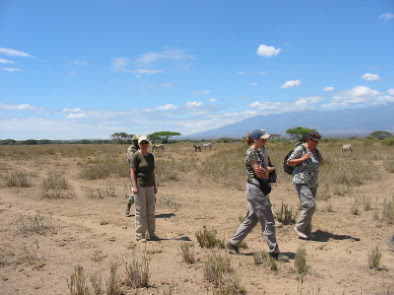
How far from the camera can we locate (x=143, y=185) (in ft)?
17.6

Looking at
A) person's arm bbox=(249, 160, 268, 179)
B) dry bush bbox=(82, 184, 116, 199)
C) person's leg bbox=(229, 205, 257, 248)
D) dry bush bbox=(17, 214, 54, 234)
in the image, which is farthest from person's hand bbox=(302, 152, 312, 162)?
dry bush bbox=(82, 184, 116, 199)

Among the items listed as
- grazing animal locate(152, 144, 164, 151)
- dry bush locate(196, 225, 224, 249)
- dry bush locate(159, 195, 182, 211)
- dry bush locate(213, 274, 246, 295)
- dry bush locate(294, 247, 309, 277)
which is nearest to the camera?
dry bush locate(213, 274, 246, 295)

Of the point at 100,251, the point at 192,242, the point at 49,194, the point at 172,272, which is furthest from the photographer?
the point at 49,194

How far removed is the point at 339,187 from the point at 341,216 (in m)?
3.17

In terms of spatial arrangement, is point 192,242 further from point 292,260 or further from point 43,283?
point 43,283

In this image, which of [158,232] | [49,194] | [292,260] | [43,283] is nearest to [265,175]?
[292,260]

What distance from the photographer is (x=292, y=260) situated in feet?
15.2

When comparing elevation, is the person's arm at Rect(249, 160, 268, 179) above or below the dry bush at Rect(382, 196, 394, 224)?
above

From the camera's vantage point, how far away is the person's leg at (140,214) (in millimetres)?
5379

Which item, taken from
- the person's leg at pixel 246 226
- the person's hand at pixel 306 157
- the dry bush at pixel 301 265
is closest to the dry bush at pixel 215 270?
the person's leg at pixel 246 226

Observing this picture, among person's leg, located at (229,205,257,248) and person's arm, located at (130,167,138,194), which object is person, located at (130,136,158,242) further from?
person's leg, located at (229,205,257,248)

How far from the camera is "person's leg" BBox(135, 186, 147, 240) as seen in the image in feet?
17.6

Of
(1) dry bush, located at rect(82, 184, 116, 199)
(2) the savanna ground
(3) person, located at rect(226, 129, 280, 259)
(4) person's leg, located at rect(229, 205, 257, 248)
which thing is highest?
(3) person, located at rect(226, 129, 280, 259)

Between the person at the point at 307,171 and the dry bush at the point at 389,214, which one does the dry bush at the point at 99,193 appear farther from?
the dry bush at the point at 389,214
